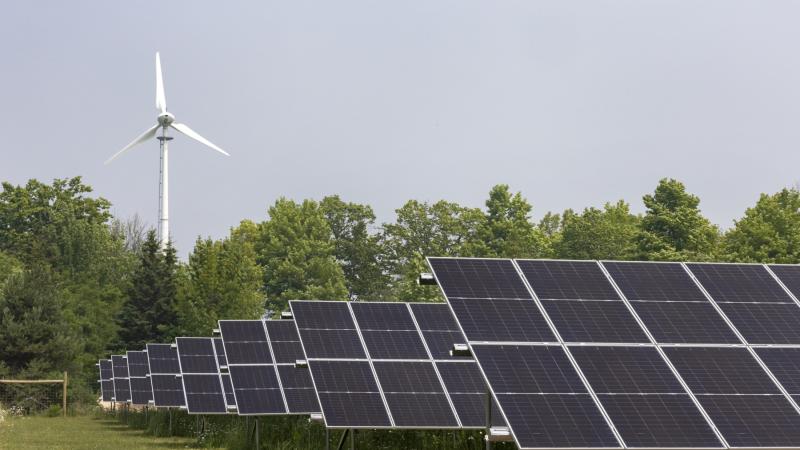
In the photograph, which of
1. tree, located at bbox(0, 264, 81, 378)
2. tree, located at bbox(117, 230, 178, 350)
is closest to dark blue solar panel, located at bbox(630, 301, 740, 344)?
tree, located at bbox(0, 264, 81, 378)

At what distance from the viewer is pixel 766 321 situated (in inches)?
730

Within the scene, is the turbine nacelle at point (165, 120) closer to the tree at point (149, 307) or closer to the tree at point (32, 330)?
the tree at point (149, 307)

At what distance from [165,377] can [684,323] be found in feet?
111

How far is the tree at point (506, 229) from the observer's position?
112500 mm

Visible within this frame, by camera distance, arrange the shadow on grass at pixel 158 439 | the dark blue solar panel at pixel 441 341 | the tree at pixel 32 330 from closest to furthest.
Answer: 1. the dark blue solar panel at pixel 441 341
2. the shadow on grass at pixel 158 439
3. the tree at pixel 32 330

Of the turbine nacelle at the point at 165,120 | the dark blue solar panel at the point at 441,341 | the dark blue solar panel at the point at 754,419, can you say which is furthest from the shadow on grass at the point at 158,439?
the turbine nacelle at the point at 165,120

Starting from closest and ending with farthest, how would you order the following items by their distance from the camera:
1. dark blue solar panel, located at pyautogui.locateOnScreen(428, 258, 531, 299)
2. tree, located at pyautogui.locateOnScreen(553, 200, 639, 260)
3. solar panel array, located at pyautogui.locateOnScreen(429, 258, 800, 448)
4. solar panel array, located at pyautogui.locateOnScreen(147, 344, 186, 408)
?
solar panel array, located at pyautogui.locateOnScreen(429, 258, 800, 448), dark blue solar panel, located at pyautogui.locateOnScreen(428, 258, 531, 299), solar panel array, located at pyautogui.locateOnScreen(147, 344, 186, 408), tree, located at pyautogui.locateOnScreen(553, 200, 639, 260)

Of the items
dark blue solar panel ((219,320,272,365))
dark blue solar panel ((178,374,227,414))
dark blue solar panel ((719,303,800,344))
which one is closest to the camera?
dark blue solar panel ((719,303,800,344))

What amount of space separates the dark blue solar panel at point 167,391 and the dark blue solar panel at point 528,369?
2953cm

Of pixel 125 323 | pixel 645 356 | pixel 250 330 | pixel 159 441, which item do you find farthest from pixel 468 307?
pixel 125 323

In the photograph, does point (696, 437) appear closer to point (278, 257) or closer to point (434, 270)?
point (434, 270)

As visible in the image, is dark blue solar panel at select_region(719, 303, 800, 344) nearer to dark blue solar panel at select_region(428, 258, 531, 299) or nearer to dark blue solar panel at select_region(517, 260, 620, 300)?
dark blue solar panel at select_region(517, 260, 620, 300)

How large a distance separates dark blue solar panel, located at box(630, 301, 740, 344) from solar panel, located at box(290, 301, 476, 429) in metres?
6.00

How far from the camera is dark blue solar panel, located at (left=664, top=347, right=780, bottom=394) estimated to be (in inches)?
630
